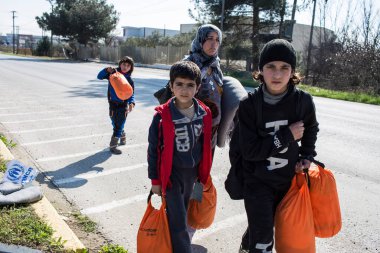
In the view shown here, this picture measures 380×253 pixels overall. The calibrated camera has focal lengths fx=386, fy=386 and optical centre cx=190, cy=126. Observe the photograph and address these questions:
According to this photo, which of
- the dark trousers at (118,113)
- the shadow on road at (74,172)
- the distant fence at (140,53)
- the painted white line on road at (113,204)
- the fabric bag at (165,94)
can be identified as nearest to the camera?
the fabric bag at (165,94)

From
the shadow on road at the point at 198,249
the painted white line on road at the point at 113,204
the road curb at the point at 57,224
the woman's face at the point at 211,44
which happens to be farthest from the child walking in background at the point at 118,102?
the shadow on road at the point at 198,249

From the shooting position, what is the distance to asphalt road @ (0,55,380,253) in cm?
362

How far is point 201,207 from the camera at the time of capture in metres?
3.08

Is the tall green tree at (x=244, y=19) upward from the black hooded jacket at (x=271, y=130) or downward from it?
upward

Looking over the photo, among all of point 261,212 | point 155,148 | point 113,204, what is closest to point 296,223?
point 261,212

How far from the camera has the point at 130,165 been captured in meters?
5.57

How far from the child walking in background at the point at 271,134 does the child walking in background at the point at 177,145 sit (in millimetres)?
375

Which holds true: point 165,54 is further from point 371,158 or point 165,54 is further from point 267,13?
point 371,158

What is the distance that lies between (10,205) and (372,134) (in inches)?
289

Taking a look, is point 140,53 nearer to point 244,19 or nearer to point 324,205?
point 244,19

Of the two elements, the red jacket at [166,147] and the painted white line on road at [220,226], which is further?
the painted white line on road at [220,226]

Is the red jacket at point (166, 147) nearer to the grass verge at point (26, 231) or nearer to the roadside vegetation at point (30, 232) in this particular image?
the roadside vegetation at point (30, 232)

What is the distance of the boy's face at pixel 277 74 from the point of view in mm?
2453

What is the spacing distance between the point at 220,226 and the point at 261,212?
1.31m
